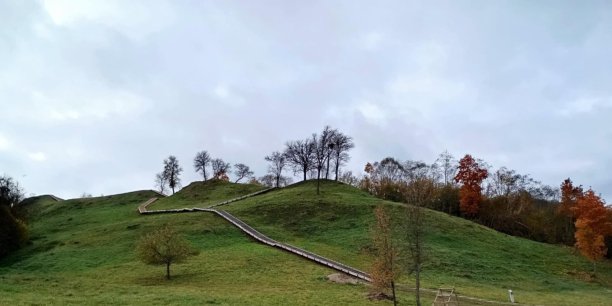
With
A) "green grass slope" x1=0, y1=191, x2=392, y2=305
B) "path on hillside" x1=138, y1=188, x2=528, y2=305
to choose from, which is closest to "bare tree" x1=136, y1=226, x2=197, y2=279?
"green grass slope" x1=0, y1=191, x2=392, y2=305

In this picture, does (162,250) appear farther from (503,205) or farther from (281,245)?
A: (503,205)

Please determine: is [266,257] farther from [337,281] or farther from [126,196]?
[126,196]

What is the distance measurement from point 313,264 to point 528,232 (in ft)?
198

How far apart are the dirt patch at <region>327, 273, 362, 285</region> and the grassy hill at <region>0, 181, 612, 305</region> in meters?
1.00

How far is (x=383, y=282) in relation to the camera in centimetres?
3288

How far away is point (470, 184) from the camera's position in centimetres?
10519

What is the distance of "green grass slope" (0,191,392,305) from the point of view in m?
34.3

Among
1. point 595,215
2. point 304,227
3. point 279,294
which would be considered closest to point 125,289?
point 279,294

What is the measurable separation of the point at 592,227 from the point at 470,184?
1410 inches

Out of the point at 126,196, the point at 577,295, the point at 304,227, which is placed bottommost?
the point at 577,295

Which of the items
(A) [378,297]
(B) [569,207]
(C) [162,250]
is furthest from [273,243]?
(B) [569,207]

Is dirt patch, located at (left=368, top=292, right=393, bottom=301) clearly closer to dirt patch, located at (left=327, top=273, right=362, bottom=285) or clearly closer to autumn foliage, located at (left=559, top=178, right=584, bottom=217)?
dirt patch, located at (left=327, top=273, right=362, bottom=285)

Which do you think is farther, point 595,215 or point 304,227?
point 304,227

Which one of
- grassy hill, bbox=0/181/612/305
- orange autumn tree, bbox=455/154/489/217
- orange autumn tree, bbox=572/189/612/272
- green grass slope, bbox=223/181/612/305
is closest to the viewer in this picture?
grassy hill, bbox=0/181/612/305
